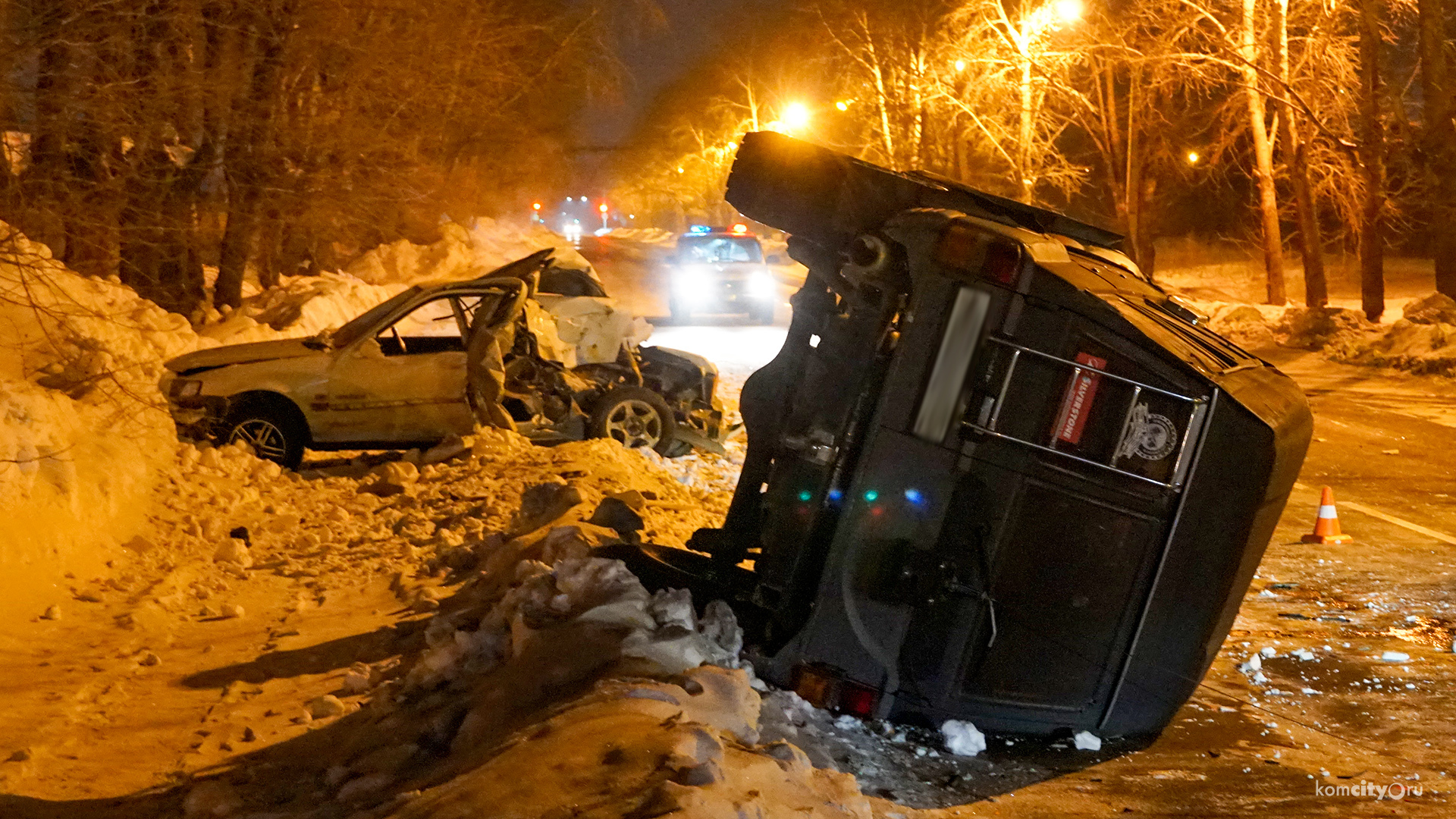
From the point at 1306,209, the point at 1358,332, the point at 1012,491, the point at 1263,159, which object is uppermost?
the point at 1263,159

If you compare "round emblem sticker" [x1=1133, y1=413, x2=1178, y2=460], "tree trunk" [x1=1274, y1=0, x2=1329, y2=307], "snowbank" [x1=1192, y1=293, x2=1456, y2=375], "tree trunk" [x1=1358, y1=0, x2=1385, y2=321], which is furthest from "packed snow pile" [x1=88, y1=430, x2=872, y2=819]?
"tree trunk" [x1=1274, y1=0, x2=1329, y2=307]

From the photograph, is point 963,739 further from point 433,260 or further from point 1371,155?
point 433,260

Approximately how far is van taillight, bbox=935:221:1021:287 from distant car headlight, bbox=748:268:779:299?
2139 centimetres

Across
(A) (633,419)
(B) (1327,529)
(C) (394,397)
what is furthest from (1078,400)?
(C) (394,397)

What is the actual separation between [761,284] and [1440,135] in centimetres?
1258

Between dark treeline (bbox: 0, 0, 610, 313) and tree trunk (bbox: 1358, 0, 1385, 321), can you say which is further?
tree trunk (bbox: 1358, 0, 1385, 321)

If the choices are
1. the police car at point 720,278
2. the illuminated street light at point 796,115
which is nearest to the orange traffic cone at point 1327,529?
the police car at point 720,278

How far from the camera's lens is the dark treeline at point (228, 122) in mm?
9297

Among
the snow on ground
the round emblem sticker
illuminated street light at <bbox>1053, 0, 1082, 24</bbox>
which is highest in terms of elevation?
illuminated street light at <bbox>1053, 0, 1082, 24</bbox>

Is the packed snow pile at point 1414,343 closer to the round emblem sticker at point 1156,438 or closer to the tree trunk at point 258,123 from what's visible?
the tree trunk at point 258,123

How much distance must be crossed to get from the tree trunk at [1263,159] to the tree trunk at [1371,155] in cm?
183

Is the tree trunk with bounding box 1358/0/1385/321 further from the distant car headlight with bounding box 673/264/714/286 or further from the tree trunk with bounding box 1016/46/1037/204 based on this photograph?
the distant car headlight with bounding box 673/264/714/286

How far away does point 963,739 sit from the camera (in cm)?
486

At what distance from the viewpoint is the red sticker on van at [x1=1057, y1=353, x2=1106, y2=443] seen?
4.54 m
